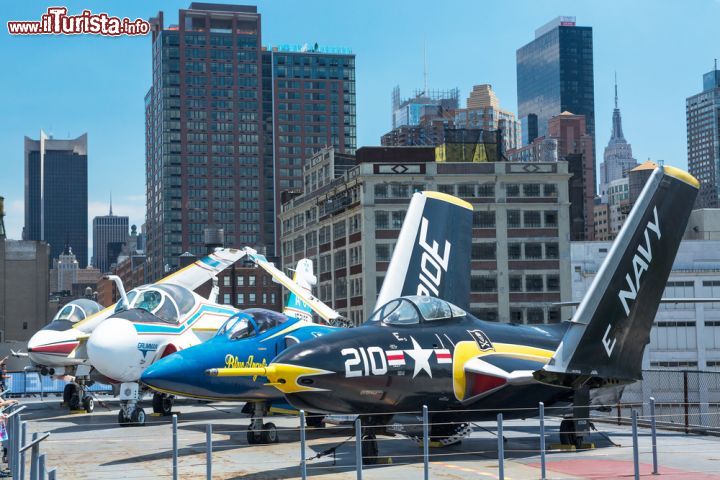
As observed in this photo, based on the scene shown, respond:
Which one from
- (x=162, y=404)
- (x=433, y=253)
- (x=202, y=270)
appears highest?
(x=433, y=253)

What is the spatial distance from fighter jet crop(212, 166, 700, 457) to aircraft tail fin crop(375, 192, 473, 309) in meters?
5.30

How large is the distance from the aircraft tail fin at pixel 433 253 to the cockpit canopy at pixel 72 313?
576 inches

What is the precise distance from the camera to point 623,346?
22.1m

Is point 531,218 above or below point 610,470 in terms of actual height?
above

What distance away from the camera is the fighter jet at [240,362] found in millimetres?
22906

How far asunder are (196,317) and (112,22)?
174 feet

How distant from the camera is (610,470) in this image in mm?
18812

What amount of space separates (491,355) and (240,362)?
6.38 m

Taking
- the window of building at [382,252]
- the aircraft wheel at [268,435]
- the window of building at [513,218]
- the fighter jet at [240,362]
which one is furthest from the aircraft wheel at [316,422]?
the window of building at [513,218]

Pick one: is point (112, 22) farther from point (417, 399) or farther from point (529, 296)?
point (417, 399)

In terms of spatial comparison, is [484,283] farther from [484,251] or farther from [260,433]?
[260,433]

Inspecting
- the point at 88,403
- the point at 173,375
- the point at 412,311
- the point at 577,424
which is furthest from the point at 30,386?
the point at 577,424

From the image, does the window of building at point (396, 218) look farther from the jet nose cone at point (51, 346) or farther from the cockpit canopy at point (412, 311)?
the cockpit canopy at point (412, 311)

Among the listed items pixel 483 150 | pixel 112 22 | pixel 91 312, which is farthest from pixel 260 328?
pixel 483 150
